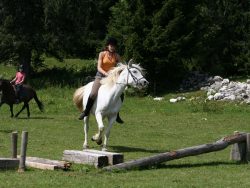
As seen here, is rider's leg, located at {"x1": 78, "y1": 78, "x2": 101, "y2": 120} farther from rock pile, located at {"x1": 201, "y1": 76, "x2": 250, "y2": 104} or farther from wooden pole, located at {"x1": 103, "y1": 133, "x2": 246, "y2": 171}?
rock pile, located at {"x1": 201, "y1": 76, "x2": 250, "y2": 104}

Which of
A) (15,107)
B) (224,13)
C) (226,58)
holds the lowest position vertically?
(15,107)

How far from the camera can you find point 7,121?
85.3 feet

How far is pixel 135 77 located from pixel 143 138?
18.0 ft

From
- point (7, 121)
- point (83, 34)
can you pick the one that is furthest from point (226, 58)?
point (7, 121)

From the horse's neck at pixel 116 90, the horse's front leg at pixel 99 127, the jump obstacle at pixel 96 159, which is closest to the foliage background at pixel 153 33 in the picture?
the horse's front leg at pixel 99 127

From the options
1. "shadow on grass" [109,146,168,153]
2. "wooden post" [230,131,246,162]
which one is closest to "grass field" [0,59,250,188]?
"shadow on grass" [109,146,168,153]

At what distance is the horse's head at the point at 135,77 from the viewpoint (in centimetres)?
1537

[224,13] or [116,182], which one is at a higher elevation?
[224,13]

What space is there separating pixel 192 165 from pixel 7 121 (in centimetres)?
1395

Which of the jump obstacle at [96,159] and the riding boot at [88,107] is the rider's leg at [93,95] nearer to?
the riding boot at [88,107]

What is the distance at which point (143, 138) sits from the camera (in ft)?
Answer: 67.5

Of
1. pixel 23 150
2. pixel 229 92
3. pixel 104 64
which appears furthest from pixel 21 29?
pixel 23 150

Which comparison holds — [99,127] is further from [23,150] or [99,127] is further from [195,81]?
[195,81]

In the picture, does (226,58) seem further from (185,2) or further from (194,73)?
(185,2)
